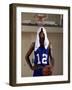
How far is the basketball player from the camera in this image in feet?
5.00

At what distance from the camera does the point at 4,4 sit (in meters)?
1.48

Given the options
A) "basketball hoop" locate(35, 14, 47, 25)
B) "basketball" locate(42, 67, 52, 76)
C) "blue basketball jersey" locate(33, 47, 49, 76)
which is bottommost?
"basketball" locate(42, 67, 52, 76)

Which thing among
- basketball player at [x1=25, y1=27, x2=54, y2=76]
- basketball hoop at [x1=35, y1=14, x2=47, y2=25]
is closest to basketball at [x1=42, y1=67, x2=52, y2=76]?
basketball player at [x1=25, y1=27, x2=54, y2=76]

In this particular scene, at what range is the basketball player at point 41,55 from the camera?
153 centimetres

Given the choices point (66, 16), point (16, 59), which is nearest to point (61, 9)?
point (66, 16)

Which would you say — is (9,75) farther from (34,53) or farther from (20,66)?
(34,53)

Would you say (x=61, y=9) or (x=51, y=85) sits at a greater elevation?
(x=61, y=9)

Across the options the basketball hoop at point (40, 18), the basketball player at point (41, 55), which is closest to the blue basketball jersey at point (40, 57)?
the basketball player at point (41, 55)

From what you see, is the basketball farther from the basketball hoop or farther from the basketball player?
the basketball hoop

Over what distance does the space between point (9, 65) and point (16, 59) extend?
6cm

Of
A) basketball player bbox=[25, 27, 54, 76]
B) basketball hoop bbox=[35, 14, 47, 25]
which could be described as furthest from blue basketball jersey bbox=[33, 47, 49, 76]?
basketball hoop bbox=[35, 14, 47, 25]

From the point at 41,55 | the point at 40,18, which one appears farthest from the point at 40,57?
the point at 40,18

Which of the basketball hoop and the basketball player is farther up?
the basketball hoop

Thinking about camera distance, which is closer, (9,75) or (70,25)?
(9,75)
